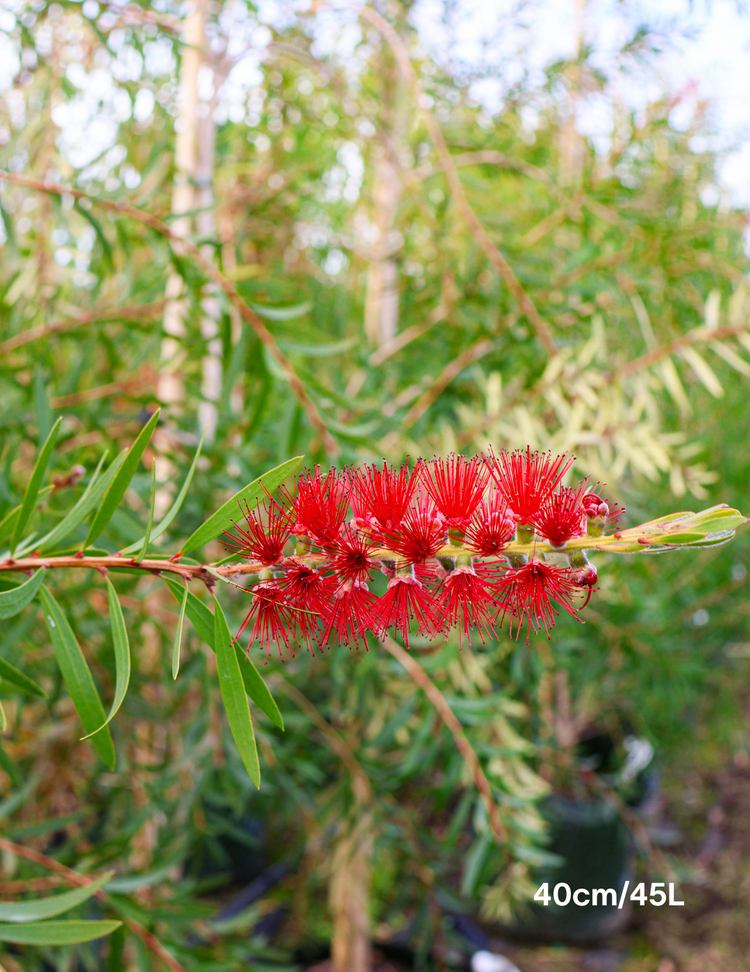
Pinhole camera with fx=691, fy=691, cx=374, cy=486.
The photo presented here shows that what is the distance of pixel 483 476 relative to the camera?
0.25m

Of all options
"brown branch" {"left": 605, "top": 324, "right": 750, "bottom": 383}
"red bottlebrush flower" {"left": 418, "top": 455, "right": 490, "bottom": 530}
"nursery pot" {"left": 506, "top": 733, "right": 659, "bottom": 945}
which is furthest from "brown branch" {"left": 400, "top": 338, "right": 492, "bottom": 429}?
"nursery pot" {"left": 506, "top": 733, "right": 659, "bottom": 945}

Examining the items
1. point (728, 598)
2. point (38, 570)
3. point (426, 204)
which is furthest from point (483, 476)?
point (728, 598)

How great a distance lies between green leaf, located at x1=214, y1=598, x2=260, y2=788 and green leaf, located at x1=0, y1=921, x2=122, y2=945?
8 cm

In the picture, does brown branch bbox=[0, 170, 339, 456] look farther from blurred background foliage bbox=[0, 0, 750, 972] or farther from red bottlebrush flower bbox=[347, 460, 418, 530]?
red bottlebrush flower bbox=[347, 460, 418, 530]

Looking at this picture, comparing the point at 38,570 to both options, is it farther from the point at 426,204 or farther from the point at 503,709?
the point at 426,204

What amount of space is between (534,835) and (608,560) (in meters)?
0.24

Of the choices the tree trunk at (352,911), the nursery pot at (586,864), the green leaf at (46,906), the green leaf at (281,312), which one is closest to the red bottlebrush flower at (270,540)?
the green leaf at (46,906)

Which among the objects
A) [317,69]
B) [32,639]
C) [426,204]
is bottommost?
[32,639]

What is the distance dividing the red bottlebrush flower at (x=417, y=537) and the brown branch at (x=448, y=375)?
0.43 m

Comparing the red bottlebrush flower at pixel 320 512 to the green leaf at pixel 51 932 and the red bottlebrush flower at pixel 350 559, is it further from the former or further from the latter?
the green leaf at pixel 51 932

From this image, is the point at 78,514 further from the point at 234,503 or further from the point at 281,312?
the point at 281,312

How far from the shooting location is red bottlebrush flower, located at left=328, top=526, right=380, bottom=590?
0.71 feet

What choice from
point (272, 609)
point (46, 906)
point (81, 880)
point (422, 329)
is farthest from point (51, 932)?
point (422, 329)

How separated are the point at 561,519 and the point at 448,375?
0.47 meters
